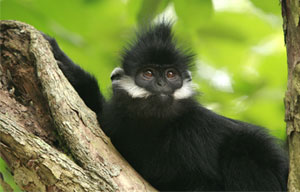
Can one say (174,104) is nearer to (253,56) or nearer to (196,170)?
(196,170)

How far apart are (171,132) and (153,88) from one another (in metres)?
0.65

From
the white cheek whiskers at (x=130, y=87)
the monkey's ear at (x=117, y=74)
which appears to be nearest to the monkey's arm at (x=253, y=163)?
the white cheek whiskers at (x=130, y=87)

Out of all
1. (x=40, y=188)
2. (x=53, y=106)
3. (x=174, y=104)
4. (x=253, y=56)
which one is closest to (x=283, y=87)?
(x=253, y=56)

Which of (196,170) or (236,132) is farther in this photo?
(236,132)

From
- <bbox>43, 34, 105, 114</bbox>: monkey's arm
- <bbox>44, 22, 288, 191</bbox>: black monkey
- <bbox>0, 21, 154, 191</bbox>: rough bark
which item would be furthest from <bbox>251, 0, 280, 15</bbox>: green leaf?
<bbox>43, 34, 105, 114</bbox>: monkey's arm

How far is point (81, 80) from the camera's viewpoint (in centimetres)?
576

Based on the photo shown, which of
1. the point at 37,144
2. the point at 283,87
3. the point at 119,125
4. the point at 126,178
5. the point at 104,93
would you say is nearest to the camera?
the point at 37,144

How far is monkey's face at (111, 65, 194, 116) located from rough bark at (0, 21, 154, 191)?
767 mm

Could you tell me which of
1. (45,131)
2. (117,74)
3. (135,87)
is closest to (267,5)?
(135,87)

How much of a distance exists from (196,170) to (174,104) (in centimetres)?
90

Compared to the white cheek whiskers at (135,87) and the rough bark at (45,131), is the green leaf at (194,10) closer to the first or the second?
the white cheek whiskers at (135,87)

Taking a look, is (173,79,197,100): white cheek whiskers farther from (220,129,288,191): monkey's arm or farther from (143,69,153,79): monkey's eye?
(220,129,288,191): monkey's arm

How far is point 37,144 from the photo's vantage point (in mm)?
3846

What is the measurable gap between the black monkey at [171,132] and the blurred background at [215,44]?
36cm
